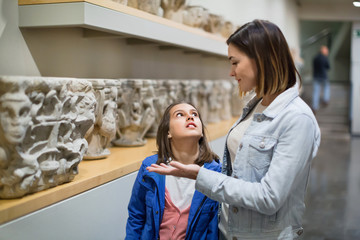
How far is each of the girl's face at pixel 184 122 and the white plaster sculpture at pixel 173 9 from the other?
218cm

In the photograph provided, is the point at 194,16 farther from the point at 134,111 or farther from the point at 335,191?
the point at 335,191

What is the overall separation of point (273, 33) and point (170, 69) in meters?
3.50

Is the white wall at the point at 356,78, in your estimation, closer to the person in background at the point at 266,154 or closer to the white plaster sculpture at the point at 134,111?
the white plaster sculpture at the point at 134,111

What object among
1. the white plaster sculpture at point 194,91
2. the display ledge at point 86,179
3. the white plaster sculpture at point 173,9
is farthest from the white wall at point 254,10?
the display ledge at point 86,179

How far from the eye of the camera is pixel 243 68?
1626 mm

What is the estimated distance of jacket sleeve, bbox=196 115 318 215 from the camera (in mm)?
1479

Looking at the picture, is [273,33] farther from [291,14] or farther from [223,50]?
[291,14]

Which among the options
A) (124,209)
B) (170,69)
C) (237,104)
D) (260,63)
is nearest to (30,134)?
(124,209)

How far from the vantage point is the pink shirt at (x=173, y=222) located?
80.4 inches

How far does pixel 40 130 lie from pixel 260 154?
1.05 metres

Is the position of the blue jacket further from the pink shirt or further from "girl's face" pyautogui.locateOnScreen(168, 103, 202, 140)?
"girl's face" pyautogui.locateOnScreen(168, 103, 202, 140)

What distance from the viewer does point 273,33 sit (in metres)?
1.58

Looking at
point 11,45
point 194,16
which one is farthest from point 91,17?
point 194,16

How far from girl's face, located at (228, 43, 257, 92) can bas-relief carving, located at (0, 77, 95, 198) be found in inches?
34.6
